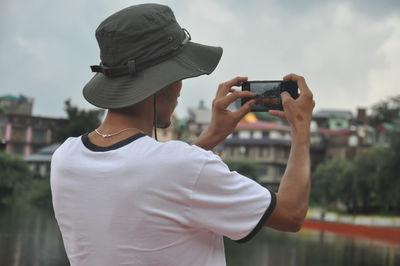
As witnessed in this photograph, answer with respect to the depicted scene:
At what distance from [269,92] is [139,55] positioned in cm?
35

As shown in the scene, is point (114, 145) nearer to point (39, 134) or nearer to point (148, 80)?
point (148, 80)

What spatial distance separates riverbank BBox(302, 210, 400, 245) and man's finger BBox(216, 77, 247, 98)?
91.6ft

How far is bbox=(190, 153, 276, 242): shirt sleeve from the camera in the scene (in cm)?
130

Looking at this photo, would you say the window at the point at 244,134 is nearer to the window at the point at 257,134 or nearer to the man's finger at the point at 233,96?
the window at the point at 257,134

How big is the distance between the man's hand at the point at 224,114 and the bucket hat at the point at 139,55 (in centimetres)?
19

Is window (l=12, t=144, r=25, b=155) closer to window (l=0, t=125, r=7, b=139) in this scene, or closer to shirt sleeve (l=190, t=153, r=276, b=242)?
window (l=0, t=125, r=7, b=139)

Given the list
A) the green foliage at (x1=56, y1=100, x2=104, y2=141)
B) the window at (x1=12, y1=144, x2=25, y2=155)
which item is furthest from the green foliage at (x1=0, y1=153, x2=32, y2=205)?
the window at (x1=12, y1=144, x2=25, y2=155)

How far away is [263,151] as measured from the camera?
55.7m

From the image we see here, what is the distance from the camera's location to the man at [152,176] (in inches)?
51.6

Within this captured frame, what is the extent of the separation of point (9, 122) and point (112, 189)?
60912mm

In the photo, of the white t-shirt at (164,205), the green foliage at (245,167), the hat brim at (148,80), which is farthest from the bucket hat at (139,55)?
the green foliage at (245,167)

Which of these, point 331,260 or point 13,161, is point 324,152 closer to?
point 13,161

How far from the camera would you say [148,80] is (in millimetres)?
1430

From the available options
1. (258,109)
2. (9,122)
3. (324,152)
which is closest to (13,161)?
(9,122)
